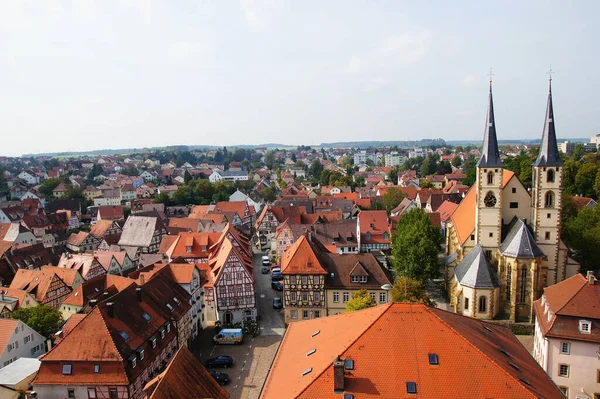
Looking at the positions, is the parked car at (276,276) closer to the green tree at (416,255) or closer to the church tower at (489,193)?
the green tree at (416,255)

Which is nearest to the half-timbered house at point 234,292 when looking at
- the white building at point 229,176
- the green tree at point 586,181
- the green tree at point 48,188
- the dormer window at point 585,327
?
the dormer window at point 585,327

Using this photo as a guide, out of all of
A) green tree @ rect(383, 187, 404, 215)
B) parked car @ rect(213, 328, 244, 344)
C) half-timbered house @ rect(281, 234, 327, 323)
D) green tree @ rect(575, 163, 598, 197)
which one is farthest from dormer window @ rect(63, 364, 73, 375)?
green tree @ rect(575, 163, 598, 197)

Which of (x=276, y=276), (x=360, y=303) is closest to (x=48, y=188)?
(x=276, y=276)

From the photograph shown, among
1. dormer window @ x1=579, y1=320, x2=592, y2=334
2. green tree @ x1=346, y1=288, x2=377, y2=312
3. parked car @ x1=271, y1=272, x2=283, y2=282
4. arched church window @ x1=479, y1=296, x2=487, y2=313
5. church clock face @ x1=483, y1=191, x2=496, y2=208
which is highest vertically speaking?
church clock face @ x1=483, y1=191, x2=496, y2=208

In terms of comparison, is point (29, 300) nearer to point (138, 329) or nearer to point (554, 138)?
point (138, 329)

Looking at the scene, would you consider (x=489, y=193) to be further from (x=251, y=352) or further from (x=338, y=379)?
(x=338, y=379)

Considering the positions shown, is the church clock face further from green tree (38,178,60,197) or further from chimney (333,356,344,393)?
green tree (38,178,60,197)
